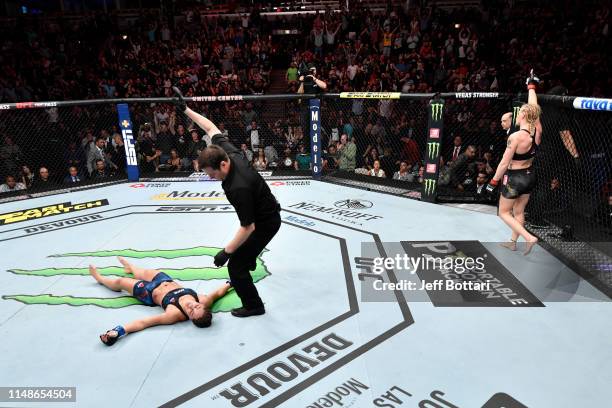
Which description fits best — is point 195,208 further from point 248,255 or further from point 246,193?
point 246,193

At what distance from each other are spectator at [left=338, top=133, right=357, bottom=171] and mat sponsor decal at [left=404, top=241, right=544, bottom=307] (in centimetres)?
306

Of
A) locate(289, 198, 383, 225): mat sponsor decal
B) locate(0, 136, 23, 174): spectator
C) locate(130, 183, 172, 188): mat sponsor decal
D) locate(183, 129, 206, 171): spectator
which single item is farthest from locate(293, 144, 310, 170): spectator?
locate(0, 136, 23, 174): spectator

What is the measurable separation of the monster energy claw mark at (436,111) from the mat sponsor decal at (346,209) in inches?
55.5

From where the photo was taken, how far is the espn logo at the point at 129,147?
6797 mm

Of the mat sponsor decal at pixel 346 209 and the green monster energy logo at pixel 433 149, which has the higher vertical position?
the green monster energy logo at pixel 433 149

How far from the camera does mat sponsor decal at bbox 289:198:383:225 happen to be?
5.11 meters

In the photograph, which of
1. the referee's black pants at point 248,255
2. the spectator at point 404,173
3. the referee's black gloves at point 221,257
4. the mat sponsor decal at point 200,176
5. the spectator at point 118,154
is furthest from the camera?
the spectator at point 118,154

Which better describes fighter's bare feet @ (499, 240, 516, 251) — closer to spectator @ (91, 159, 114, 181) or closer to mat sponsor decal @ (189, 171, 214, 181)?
mat sponsor decal @ (189, 171, 214, 181)

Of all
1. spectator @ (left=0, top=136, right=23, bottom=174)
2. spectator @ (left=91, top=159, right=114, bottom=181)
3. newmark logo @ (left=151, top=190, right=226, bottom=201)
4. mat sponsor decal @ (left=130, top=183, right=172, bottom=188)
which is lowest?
newmark logo @ (left=151, top=190, right=226, bottom=201)

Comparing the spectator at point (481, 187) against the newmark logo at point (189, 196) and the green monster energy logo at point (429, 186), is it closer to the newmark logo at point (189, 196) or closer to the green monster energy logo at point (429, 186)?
the green monster energy logo at point (429, 186)

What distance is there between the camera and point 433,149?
18.1 ft

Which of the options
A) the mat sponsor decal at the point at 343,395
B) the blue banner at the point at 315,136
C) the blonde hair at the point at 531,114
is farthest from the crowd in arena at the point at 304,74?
the mat sponsor decal at the point at 343,395

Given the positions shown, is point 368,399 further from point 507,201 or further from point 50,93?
point 50,93

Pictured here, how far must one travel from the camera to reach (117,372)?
258 centimetres
